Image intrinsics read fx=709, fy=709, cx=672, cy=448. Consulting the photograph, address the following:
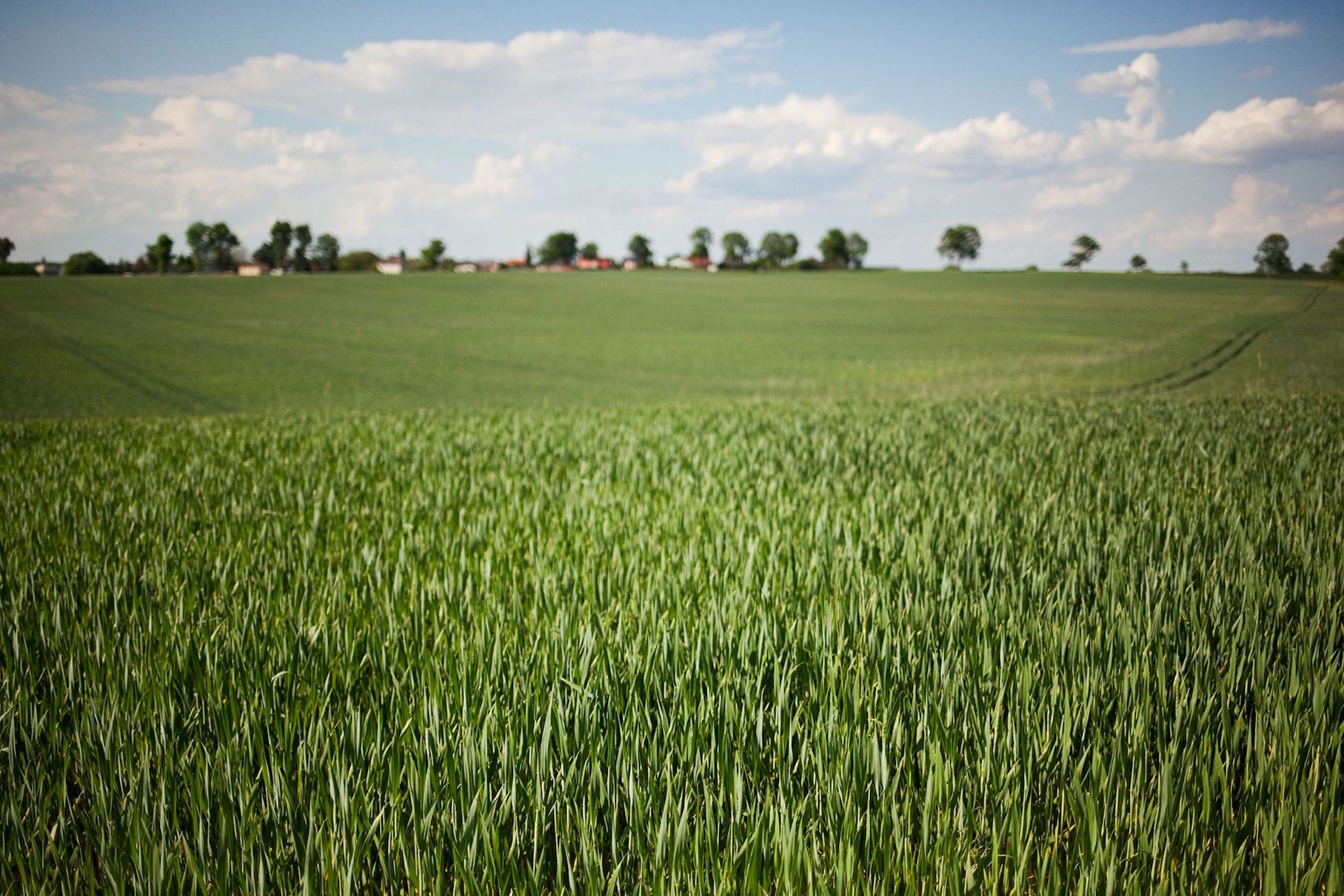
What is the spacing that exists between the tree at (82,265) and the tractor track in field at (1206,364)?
89904 mm

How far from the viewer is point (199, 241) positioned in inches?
4181

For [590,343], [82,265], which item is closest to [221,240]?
[82,265]

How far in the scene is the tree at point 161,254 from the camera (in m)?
88.9

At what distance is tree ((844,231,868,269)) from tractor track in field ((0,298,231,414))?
13004 centimetres

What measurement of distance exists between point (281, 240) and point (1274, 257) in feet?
498

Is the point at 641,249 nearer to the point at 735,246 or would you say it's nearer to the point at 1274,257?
the point at 735,246

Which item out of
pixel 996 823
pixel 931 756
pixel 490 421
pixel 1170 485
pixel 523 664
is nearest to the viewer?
pixel 996 823

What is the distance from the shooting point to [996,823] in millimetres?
1933

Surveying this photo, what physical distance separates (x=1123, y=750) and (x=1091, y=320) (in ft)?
187

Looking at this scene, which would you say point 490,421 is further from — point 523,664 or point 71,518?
point 523,664

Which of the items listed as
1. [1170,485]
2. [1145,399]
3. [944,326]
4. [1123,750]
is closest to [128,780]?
[1123,750]

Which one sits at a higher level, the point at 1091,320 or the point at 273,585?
the point at 1091,320

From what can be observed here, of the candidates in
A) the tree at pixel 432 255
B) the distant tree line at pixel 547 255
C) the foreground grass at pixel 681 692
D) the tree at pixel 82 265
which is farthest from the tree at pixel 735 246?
the foreground grass at pixel 681 692

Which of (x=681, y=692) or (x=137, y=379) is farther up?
(x=137, y=379)
